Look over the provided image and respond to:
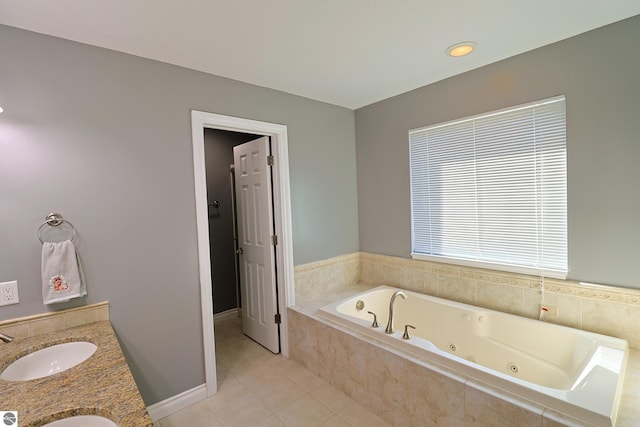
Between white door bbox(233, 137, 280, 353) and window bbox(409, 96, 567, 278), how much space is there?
4.66 ft

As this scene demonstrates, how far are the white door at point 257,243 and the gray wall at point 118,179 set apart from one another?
0.56 m

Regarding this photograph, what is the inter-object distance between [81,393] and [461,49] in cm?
274

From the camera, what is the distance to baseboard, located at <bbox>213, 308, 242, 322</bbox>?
3.73 meters

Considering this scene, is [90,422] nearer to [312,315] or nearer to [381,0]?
[312,315]

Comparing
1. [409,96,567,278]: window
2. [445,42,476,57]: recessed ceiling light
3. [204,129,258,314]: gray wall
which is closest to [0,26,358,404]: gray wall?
[204,129,258,314]: gray wall

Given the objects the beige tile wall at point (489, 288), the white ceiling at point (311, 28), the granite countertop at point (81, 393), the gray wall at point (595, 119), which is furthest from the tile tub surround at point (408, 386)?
the white ceiling at point (311, 28)

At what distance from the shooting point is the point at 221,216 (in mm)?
3793

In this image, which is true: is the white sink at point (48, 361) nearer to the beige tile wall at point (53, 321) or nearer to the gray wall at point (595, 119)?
the beige tile wall at point (53, 321)

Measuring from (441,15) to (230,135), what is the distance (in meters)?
2.82

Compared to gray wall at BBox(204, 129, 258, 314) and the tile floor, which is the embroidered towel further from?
gray wall at BBox(204, 129, 258, 314)

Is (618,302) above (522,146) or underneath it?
underneath

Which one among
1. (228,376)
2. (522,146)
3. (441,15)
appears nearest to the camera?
(441,15)

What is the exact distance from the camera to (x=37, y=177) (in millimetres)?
1646

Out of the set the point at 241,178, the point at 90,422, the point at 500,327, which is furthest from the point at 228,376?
the point at 500,327
